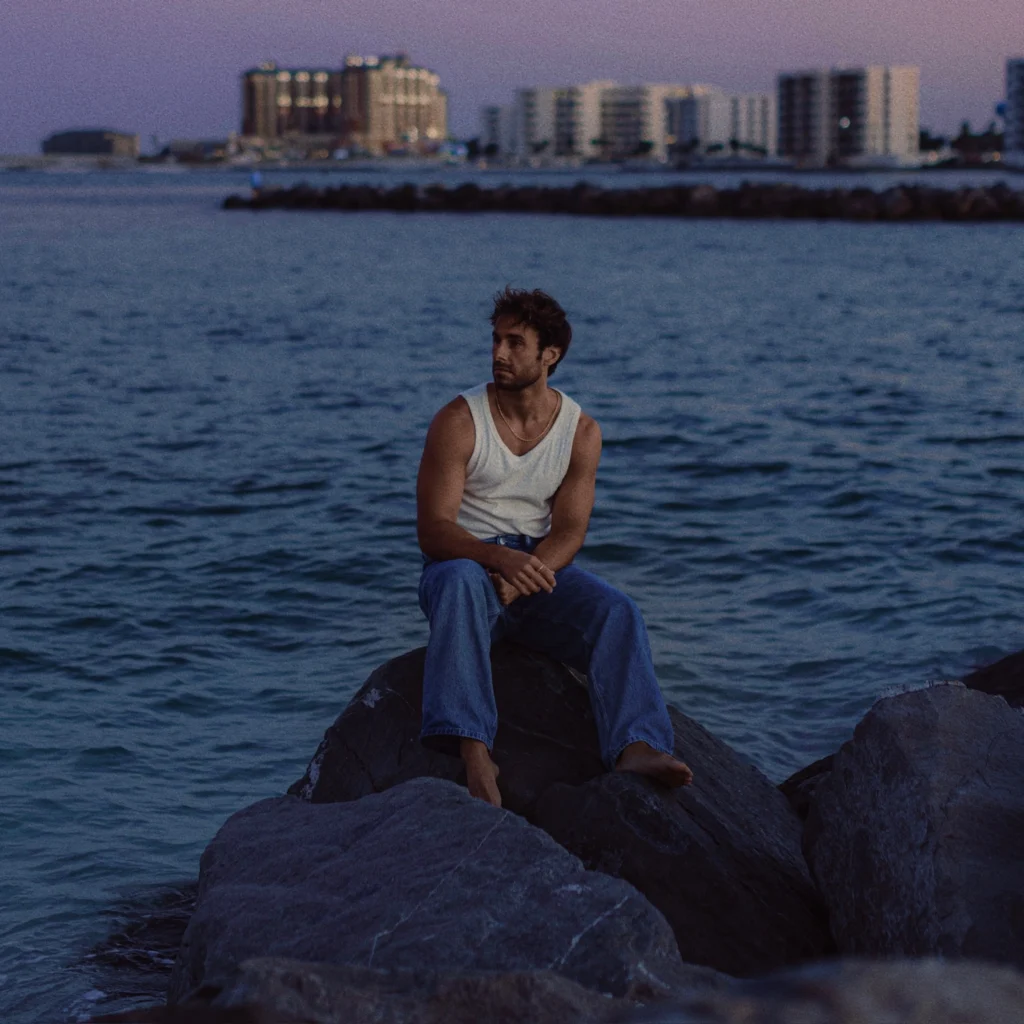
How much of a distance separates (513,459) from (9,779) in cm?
292

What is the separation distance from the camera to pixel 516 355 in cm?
517

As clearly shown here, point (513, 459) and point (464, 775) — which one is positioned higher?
point (513, 459)

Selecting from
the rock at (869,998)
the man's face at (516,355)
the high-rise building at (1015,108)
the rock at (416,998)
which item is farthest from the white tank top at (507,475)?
the high-rise building at (1015,108)

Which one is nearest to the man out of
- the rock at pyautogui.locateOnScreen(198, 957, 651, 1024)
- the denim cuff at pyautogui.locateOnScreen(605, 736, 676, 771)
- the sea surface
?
the denim cuff at pyautogui.locateOnScreen(605, 736, 676, 771)

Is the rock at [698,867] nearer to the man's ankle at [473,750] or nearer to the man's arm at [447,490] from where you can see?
the man's ankle at [473,750]

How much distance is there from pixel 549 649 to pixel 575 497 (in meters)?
0.52

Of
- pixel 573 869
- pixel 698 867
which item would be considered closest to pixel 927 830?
pixel 698 867

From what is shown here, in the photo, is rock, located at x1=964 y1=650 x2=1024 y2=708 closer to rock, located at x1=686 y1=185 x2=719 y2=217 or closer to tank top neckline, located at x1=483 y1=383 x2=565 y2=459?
tank top neckline, located at x1=483 y1=383 x2=565 y2=459

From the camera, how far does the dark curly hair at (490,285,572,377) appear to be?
5172mm

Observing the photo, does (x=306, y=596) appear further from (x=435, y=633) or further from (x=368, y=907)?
(x=368, y=907)

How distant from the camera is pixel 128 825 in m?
6.35

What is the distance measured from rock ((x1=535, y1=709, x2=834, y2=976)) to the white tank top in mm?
982

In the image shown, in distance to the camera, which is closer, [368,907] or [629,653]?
[368,907]

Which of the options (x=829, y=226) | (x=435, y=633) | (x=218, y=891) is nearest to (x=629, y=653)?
(x=435, y=633)
